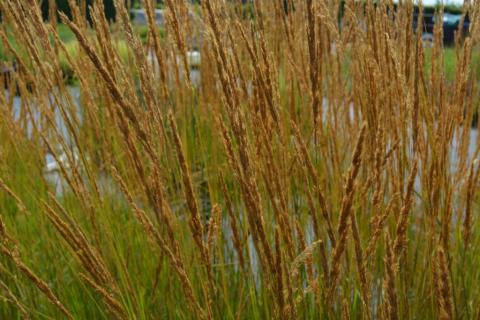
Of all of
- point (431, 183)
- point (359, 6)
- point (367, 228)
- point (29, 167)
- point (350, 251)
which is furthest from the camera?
point (29, 167)

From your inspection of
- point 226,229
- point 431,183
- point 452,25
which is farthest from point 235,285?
point 452,25

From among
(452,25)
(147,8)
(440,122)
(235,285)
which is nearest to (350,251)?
(235,285)

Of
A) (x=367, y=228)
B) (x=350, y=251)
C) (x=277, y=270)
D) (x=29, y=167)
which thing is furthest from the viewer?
(x=29, y=167)

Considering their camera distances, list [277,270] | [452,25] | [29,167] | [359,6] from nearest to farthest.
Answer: [277,270] < [359,6] < [29,167] < [452,25]

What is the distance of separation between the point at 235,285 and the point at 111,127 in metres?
0.81

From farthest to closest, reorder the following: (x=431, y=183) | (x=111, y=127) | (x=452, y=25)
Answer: (x=452, y=25) < (x=111, y=127) < (x=431, y=183)

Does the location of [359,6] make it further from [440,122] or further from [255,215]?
[255,215]

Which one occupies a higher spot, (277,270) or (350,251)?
(277,270)

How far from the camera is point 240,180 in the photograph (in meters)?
0.94

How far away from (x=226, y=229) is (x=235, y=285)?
263mm

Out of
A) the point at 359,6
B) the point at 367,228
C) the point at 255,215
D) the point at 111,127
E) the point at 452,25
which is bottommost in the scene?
the point at 452,25

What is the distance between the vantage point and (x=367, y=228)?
1622mm

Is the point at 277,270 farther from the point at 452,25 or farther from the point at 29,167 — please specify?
the point at 452,25

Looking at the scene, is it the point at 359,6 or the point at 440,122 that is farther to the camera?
the point at 359,6
